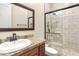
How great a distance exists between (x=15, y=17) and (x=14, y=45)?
0.32 m

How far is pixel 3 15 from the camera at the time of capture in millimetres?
1310

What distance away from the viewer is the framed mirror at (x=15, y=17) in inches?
51.6

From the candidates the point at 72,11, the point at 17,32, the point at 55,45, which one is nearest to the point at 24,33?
the point at 17,32

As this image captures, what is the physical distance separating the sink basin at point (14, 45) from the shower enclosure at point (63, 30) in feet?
0.83

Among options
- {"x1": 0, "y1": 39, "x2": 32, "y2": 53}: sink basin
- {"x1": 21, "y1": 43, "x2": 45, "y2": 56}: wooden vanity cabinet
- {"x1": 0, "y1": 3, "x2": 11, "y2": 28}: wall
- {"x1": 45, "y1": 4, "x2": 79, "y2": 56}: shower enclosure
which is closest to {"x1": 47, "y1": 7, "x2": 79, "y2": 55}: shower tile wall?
{"x1": 45, "y1": 4, "x2": 79, "y2": 56}: shower enclosure

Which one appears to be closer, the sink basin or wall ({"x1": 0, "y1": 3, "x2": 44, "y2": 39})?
the sink basin

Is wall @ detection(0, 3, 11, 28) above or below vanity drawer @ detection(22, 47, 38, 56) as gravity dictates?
above

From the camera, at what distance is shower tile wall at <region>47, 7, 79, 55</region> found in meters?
1.37

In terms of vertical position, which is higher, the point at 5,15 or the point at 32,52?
the point at 5,15

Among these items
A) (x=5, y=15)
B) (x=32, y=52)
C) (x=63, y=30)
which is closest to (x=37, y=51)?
(x=32, y=52)

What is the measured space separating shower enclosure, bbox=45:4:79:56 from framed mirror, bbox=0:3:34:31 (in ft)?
0.68

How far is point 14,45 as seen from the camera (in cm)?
134

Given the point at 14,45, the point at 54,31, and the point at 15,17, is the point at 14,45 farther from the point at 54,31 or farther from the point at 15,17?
the point at 54,31

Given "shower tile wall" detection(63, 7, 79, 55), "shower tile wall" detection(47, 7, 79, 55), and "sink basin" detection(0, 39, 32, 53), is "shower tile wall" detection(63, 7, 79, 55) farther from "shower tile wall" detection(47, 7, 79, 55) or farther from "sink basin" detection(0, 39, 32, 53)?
"sink basin" detection(0, 39, 32, 53)
